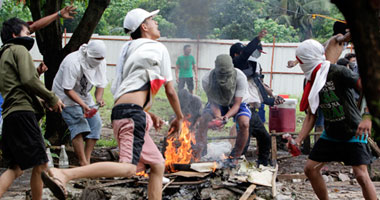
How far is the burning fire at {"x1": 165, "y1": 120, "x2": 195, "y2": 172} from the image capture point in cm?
712

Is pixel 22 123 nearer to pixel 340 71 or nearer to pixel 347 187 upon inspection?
pixel 340 71

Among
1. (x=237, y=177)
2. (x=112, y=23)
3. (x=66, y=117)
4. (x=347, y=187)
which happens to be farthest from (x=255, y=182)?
(x=112, y=23)

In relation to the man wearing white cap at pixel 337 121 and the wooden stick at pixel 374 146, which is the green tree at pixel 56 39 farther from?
the wooden stick at pixel 374 146

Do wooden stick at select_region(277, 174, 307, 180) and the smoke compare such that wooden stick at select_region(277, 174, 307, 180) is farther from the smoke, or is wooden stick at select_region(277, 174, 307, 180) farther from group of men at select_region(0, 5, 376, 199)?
group of men at select_region(0, 5, 376, 199)

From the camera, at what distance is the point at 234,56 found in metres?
9.16

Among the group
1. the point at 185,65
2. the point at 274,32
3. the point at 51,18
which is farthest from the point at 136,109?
the point at 274,32

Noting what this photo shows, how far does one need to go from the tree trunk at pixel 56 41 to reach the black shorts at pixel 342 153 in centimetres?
491

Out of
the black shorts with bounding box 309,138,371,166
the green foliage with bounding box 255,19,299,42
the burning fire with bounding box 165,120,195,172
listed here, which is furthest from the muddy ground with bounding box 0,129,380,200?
the green foliage with bounding box 255,19,299,42

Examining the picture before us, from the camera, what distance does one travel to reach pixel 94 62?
696cm

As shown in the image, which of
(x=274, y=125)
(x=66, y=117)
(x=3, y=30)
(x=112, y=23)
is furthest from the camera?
(x=112, y=23)

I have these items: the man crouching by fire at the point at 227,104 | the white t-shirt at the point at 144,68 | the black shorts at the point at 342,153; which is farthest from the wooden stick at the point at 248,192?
the white t-shirt at the point at 144,68

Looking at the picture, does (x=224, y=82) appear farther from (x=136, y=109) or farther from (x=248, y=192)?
(x=136, y=109)

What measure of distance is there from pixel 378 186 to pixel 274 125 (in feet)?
10.8

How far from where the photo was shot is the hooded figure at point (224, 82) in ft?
26.3
